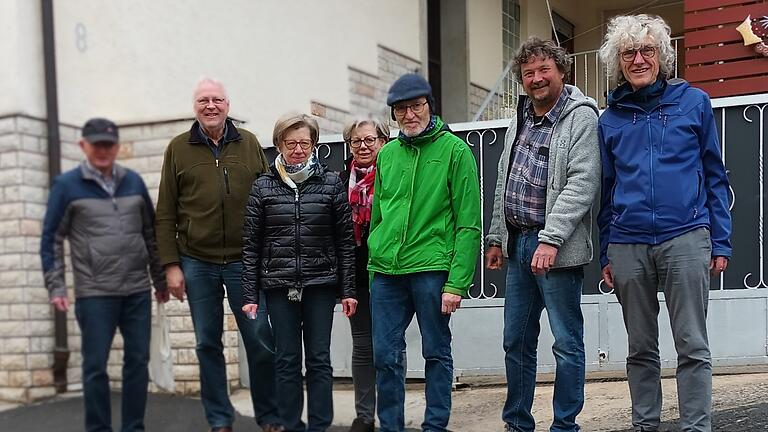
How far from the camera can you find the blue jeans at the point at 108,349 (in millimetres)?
2152

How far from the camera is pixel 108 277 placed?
7.07 ft

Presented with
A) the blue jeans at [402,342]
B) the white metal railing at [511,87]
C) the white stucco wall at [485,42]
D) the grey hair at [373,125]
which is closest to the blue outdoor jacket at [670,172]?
the blue jeans at [402,342]

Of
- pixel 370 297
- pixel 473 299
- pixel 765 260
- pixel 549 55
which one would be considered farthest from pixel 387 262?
pixel 765 260

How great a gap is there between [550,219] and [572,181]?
0.53ft

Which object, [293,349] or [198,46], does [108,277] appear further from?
[198,46]

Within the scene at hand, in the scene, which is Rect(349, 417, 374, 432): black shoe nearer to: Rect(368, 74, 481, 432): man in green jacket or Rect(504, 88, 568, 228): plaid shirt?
Rect(368, 74, 481, 432): man in green jacket

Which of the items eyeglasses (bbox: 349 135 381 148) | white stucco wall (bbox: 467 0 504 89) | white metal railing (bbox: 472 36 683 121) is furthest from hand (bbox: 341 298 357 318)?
white stucco wall (bbox: 467 0 504 89)

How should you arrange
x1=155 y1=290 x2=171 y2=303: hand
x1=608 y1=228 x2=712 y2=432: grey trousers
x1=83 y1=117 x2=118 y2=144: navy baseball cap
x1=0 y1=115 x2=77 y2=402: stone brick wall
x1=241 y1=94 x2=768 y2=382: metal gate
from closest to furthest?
1. x1=0 y1=115 x2=77 y2=402: stone brick wall
2. x1=83 y1=117 x2=118 y2=144: navy baseball cap
3. x1=155 y1=290 x2=171 y2=303: hand
4. x1=608 y1=228 x2=712 y2=432: grey trousers
5. x1=241 y1=94 x2=768 y2=382: metal gate

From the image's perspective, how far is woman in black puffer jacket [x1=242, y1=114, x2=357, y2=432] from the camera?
2824 mm

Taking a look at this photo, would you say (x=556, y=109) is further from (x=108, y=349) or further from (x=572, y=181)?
(x=108, y=349)

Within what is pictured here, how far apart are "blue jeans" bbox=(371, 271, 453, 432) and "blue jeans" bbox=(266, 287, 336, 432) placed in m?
0.21

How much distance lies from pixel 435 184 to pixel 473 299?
1651 mm

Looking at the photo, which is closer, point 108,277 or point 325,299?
point 108,277

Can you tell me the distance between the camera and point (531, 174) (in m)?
2.74
